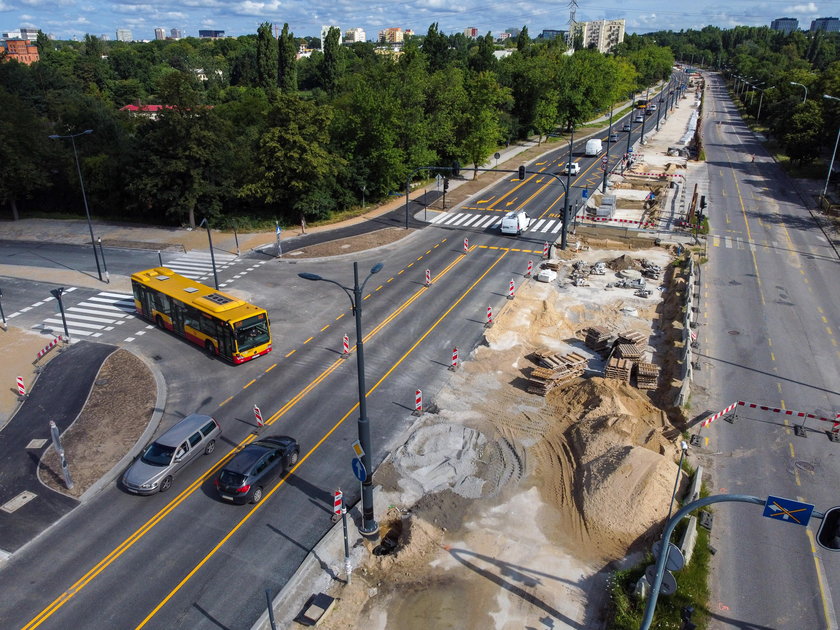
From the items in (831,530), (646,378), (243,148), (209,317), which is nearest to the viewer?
(831,530)

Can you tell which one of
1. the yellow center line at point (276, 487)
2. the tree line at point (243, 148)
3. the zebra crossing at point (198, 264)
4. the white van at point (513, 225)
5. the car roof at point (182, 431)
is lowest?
the yellow center line at point (276, 487)

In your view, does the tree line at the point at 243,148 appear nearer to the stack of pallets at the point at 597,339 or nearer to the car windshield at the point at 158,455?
the stack of pallets at the point at 597,339

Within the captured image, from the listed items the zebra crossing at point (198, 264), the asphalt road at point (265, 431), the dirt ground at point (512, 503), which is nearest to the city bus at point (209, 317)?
the asphalt road at point (265, 431)

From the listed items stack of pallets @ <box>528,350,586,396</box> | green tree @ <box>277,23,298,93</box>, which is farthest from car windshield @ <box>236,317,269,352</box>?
green tree @ <box>277,23,298,93</box>

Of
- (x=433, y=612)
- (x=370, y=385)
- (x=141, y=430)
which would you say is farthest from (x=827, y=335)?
(x=141, y=430)

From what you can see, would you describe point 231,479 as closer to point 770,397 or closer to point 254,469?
point 254,469

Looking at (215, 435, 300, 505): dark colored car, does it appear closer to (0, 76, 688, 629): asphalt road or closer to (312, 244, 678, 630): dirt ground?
(0, 76, 688, 629): asphalt road

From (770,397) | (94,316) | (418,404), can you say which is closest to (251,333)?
(418,404)
